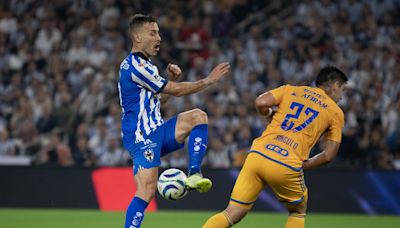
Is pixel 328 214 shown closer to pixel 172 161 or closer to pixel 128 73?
pixel 172 161

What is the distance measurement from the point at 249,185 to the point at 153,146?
100 centimetres

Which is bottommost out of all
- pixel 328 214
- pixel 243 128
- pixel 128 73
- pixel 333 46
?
pixel 328 214

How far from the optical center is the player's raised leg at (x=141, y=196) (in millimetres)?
7590

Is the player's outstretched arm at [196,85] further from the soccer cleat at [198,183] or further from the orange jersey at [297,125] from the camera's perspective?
the soccer cleat at [198,183]

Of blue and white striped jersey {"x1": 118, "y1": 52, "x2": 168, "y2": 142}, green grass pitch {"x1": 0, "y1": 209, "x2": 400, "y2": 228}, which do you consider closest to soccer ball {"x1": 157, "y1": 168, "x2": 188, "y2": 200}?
blue and white striped jersey {"x1": 118, "y1": 52, "x2": 168, "y2": 142}

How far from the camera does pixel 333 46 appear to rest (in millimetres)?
16859

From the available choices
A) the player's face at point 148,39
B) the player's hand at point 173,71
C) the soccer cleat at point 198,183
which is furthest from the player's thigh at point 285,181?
the player's face at point 148,39

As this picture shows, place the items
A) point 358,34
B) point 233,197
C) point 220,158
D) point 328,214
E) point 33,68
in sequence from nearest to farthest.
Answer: point 233,197, point 328,214, point 220,158, point 33,68, point 358,34

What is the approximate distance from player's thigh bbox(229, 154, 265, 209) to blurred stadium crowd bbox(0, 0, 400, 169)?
6.84 meters

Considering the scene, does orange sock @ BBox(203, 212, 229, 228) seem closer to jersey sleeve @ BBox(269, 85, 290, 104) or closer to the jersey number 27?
the jersey number 27

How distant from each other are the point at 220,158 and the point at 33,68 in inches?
164

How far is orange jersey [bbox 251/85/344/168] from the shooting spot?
24.2ft

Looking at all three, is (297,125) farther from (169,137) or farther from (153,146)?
(153,146)

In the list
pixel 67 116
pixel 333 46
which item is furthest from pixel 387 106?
pixel 67 116
